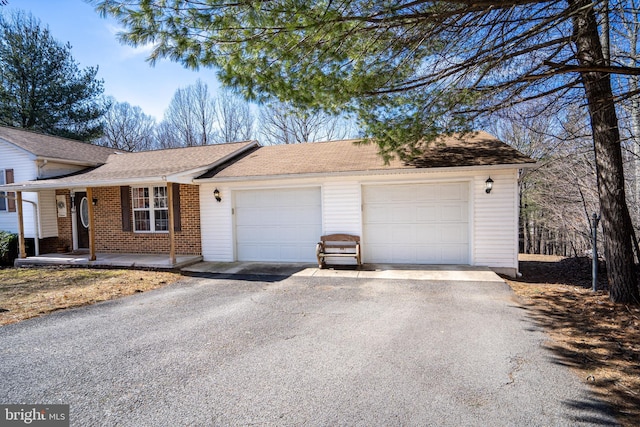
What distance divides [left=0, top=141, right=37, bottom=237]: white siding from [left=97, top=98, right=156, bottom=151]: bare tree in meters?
17.7

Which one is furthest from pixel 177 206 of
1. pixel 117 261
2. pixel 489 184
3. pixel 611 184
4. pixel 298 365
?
pixel 611 184

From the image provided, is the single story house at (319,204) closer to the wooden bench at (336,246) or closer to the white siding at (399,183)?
the white siding at (399,183)

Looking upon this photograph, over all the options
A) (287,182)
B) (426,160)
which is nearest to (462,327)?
(426,160)

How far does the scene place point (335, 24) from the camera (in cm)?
425

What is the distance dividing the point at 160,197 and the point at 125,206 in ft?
4.21

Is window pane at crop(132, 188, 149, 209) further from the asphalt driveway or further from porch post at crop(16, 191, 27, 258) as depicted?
the asphalt driveway

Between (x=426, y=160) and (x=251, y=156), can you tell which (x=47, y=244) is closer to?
(x=251, y=156)

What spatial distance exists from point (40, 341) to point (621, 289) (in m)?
8.70

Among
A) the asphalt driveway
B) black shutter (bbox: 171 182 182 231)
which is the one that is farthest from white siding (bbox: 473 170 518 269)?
black shutter (bbox: 171 182 182 231)

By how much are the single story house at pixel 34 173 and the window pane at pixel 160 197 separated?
4.56 metres

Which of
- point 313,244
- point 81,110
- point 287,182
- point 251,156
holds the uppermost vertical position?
point 81,110

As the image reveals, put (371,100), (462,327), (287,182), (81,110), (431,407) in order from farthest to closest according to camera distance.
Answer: (81,110) < (287,182) < (371,100) < (462,327) < (431,407)

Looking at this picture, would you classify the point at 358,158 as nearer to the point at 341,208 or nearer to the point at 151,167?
the point at 341,208

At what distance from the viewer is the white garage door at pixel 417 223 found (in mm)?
8555
